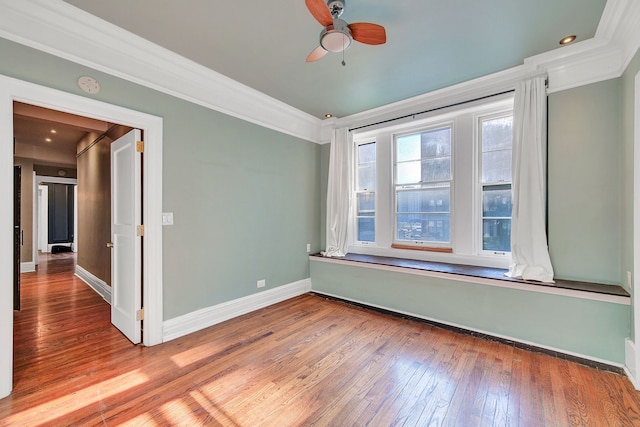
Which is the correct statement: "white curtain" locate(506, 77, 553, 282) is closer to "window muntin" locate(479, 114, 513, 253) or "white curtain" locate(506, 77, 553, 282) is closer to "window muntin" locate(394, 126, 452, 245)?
"window muntin" locate(479, 114, 513, 253)

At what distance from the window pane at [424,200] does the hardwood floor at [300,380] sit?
1542 millimetres

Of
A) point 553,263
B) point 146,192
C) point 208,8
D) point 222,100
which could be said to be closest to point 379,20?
point 208,8

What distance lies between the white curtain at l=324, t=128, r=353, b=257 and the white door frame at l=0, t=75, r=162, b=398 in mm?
2414

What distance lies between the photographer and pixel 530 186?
2664mm

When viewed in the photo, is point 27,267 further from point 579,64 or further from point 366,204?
point 579,64

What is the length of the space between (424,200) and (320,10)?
108 inches

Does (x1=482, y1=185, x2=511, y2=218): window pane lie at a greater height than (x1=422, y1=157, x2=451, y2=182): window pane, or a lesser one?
lesser

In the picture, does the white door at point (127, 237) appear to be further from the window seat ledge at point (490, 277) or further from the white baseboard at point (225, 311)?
the window seat ledge at point (490, 277)

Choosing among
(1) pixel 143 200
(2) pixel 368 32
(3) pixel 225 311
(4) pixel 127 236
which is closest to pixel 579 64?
(2) pixel 368 32

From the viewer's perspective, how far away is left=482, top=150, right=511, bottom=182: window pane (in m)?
3.12

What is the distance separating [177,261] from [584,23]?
13.8ft

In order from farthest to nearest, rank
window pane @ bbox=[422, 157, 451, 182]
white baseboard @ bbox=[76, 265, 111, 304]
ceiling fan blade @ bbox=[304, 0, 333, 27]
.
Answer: white baseboard @ bbox=[76, 265, 111, 304] < window pane @ bbox=[422, 157, 451, 182] < ceiling fan blade @ bbox=[304, 0, 333, 27]

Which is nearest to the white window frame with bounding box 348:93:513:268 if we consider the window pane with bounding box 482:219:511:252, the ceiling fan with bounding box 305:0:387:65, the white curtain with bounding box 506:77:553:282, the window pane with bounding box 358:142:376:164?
the window pane with bounding box 482:219:511:252

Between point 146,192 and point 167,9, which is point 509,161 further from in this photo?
point 146,192
